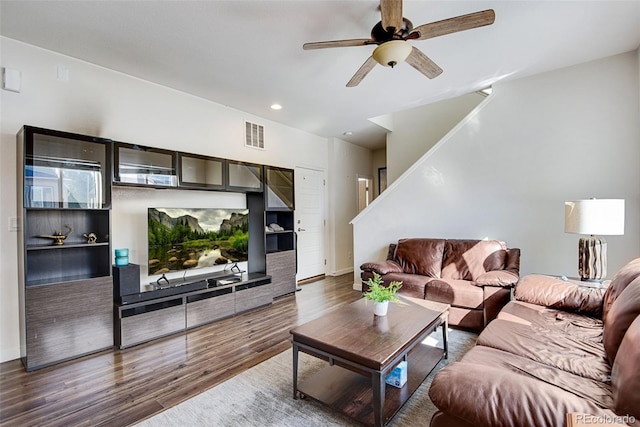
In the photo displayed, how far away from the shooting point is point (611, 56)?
3.23m

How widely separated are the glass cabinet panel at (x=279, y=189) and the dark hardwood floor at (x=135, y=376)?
174cm

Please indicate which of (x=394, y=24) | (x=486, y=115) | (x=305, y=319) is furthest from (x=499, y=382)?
(x=486, y=115)

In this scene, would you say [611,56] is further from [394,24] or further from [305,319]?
[305,319]

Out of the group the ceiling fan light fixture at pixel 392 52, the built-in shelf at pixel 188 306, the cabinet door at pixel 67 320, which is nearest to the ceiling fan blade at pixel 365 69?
the ceiling fan light fixture at pixel 392 52

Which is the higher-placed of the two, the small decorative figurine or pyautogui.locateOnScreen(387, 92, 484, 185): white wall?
pyautogui.locateOnScreen(387, 92, 484, 185): white wall

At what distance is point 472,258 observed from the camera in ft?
11.8

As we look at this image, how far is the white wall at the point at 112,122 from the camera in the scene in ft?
8.41

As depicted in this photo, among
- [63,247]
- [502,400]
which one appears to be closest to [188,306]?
[63,247]

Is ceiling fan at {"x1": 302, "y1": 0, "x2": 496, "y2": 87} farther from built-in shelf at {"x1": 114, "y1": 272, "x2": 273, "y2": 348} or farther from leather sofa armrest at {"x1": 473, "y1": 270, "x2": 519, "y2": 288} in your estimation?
built-in shelf at {"x1": 114, "y1": 272, "x2": 273, "y2": 348}

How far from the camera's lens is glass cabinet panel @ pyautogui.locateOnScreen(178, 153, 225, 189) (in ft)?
11.4

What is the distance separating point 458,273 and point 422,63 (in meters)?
2.43

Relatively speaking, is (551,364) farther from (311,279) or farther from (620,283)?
(311,279)

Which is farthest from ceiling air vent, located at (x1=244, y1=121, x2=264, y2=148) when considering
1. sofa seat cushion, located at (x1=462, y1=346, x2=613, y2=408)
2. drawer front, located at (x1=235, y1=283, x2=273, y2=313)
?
sofa seat cushion, located at (x1=462, y1=346, x2=613, y2=408)

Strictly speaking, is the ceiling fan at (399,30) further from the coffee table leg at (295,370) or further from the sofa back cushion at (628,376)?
the coffee table leg at (295,370)
